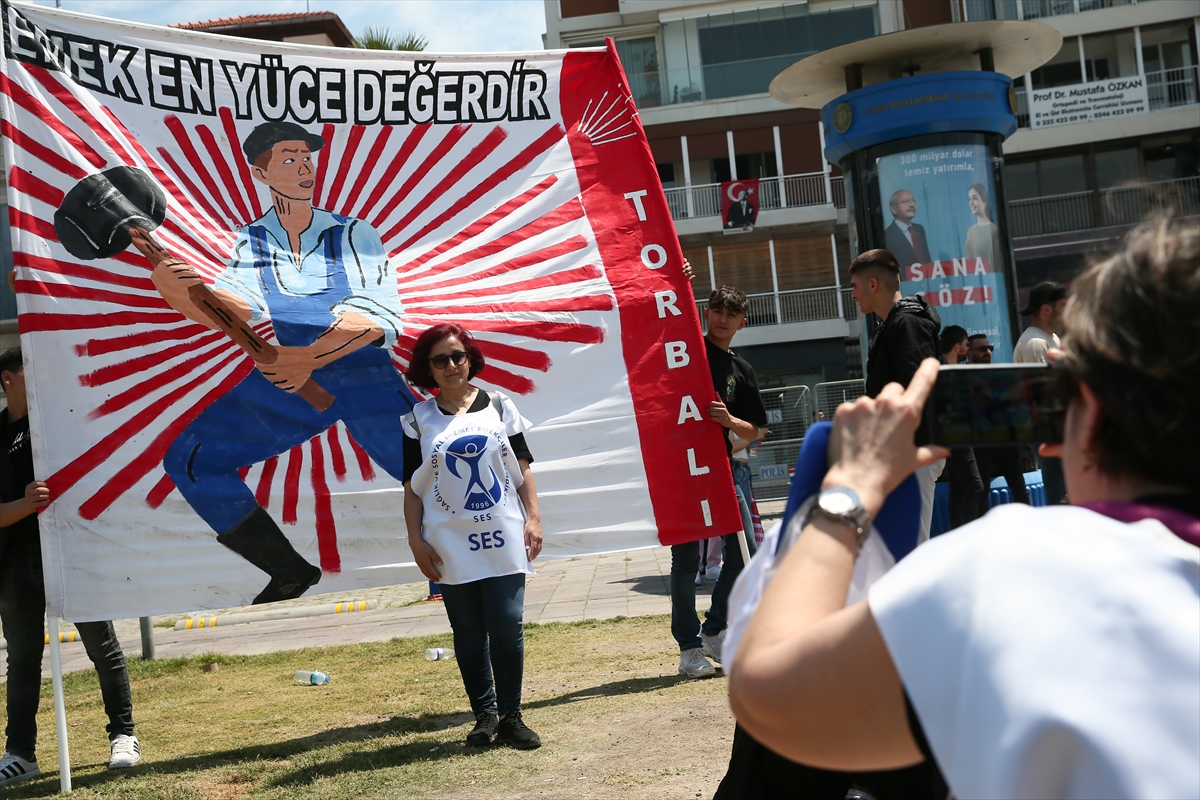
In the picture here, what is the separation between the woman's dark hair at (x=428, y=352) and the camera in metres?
5.11

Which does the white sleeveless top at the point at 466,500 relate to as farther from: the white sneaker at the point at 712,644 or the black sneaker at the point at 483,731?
the white sneaker at the point at 712,644

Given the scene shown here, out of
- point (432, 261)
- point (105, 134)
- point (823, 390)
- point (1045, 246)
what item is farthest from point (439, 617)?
point (1045, 246)

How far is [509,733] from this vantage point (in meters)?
4.95

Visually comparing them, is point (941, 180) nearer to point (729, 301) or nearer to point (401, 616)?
point (729, 301)

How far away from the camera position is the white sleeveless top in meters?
5.00

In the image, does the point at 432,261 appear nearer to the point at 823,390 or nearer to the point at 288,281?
the point at 288,281

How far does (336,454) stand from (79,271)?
144 centimetres

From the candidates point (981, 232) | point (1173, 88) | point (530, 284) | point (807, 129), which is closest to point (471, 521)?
point (530, 284)

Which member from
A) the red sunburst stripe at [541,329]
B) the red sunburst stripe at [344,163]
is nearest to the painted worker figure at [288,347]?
the red sunburst stripe at [344,163]

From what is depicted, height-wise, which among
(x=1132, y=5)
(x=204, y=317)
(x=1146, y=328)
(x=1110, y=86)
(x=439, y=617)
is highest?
(x=1132, y=5)

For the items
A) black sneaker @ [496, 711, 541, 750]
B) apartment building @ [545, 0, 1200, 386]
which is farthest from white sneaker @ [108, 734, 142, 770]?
apartment building @ [545, 0, 1200, 386]

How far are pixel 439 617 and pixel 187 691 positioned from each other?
301 centimetres

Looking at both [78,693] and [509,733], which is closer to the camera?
[509,733]

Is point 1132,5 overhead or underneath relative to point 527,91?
overhead
